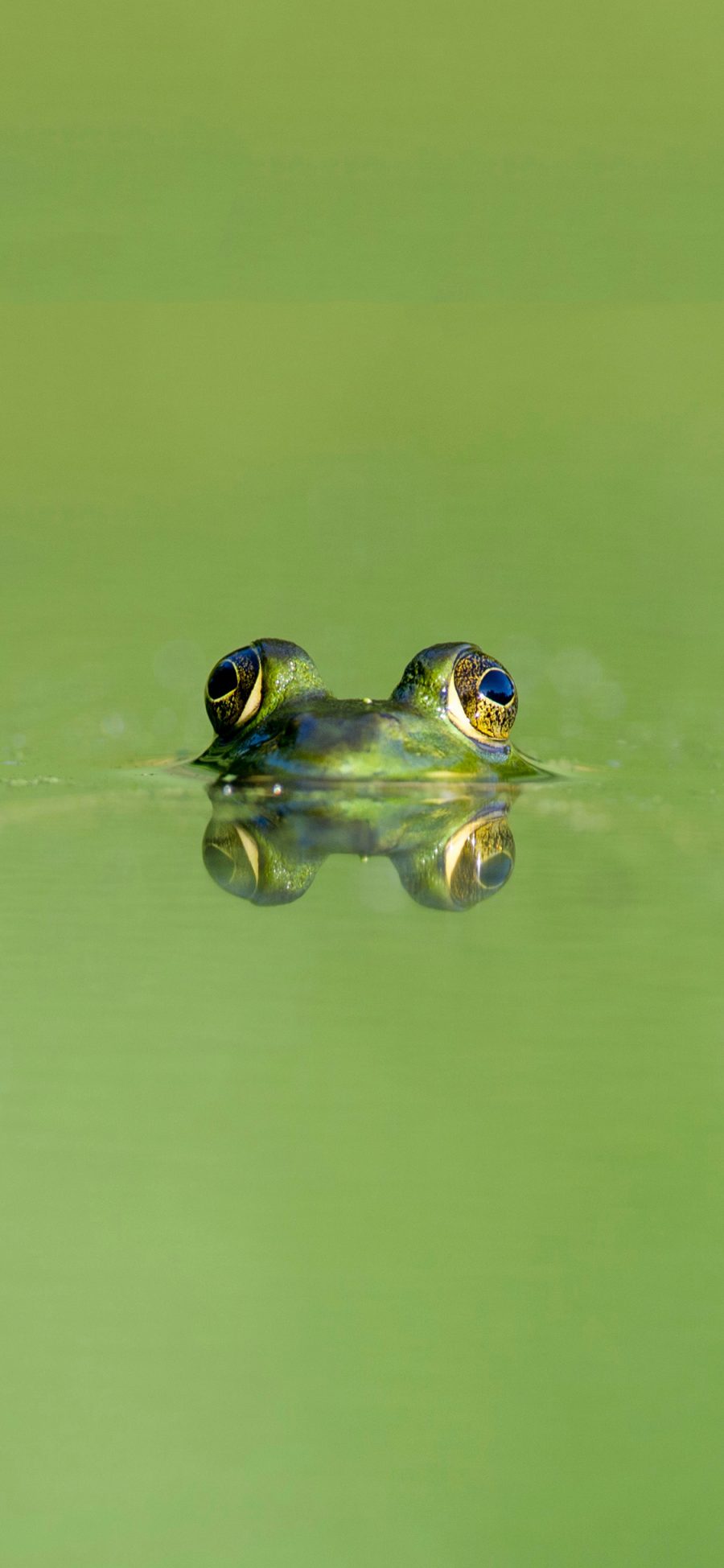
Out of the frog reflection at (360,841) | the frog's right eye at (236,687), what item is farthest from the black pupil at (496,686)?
the frog's right eye at (236,687)

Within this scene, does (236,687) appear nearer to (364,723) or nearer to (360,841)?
(364,723)

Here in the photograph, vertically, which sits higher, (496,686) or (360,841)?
(496,686)

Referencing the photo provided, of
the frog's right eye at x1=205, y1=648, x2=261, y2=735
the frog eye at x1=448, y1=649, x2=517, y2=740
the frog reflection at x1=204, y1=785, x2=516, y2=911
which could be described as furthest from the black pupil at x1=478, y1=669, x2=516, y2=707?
the frog's right eye at x1=205, y1=648, x2=261, y2=735

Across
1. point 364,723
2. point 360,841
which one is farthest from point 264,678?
point 360,841

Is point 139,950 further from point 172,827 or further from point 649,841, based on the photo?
point 649,841

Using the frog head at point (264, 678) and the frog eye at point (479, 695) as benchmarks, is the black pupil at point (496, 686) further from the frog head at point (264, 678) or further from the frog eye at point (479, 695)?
the frog head at point (264, 678)
